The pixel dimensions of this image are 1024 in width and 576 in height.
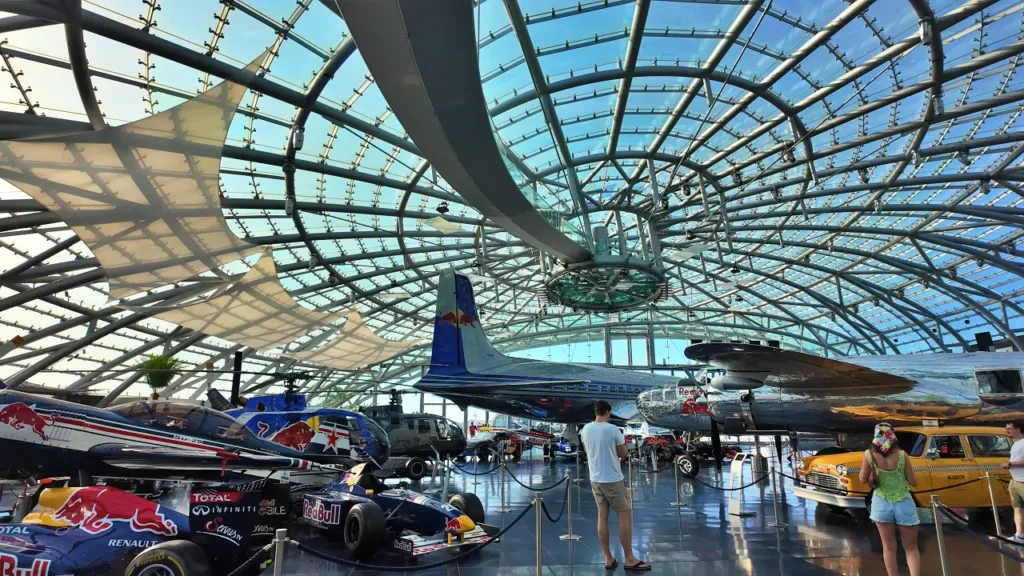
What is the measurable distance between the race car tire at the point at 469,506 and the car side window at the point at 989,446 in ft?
33.2

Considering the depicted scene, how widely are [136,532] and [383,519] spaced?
3136 millimetres

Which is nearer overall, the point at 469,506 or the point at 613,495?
the point at 613,495

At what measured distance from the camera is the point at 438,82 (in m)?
11.2

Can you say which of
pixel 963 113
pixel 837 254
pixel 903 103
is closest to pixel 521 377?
pixel 903 103

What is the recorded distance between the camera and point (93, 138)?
10.9 metres

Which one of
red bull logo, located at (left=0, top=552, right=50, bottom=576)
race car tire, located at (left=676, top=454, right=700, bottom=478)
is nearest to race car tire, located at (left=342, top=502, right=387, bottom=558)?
red bull logo, located at (left=0, top=552, right=50, bottom=576)

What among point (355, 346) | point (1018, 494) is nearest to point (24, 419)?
point (1018, 494)

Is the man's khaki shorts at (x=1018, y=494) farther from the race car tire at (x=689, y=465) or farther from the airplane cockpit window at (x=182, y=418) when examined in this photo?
the airplane cockpit window at (x=182, y=418)

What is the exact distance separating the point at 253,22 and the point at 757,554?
17611 millimetres

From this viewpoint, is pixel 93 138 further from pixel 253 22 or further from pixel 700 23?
pixel 700 23

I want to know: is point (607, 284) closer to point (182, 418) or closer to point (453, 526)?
point (453, 526)

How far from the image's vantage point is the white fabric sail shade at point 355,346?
28922mm

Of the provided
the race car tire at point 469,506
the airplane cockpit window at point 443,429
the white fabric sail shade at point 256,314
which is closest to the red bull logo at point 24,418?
the race car tire at point 469,506

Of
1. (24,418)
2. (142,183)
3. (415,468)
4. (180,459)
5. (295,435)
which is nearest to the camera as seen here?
(24,418)
